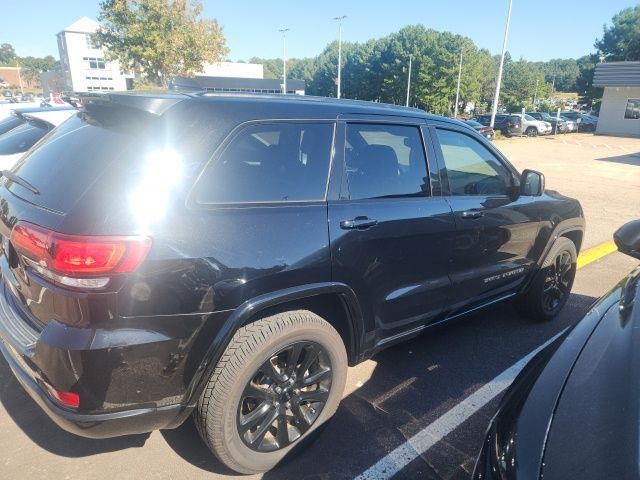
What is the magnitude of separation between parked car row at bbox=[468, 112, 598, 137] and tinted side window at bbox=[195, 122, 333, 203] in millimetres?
31673

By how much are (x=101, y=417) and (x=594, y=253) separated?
21.6ft

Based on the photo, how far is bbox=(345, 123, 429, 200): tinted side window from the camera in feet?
8.87

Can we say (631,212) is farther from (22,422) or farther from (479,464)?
(22,422)

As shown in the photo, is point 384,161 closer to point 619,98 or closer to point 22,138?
point 22,138

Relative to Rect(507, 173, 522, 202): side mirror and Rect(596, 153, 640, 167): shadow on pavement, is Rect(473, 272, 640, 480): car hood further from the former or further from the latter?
Rect(596, 153, 640, 167): shadow on pavement

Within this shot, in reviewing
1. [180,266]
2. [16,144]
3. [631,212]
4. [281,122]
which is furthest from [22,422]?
[631,212]

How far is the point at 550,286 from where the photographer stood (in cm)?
423

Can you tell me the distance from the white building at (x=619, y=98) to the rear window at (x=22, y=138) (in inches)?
1532

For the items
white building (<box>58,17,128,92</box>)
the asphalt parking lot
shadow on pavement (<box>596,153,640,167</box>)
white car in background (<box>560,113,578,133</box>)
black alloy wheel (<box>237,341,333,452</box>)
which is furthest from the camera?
white building (<box>58,17,128,92</box>)

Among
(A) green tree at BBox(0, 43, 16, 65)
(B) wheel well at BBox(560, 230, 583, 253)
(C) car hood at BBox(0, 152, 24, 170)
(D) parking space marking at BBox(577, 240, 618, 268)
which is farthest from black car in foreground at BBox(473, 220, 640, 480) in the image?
(A) green tree at BBox(0, 43, 16, 65)

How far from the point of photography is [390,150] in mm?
3004

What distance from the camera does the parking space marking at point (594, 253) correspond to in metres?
6.21

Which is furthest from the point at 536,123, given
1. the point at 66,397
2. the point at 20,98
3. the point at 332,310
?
the point at 20,98

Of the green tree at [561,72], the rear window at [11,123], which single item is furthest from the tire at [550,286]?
the green tree at [561,72]
